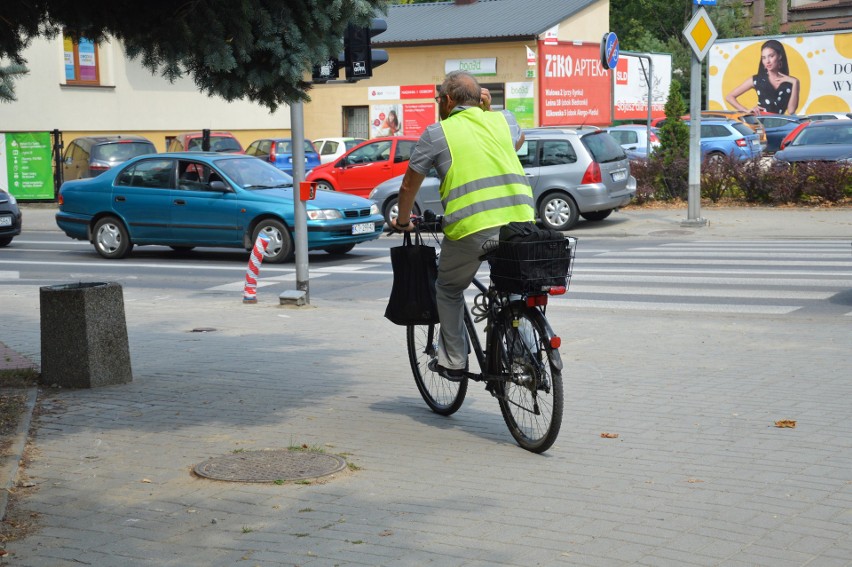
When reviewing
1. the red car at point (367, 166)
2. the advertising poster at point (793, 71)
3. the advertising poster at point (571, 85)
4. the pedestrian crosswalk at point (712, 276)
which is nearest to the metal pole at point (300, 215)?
the pedestrian crosswalk at point (712, 276)

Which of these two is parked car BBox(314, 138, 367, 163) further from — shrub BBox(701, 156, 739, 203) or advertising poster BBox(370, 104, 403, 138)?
shrub BBox(701, 156, 739, 203)

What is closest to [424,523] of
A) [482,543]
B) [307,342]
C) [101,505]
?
[482,543]

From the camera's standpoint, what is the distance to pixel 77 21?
6.37 metres

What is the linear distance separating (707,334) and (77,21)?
19.2 ft

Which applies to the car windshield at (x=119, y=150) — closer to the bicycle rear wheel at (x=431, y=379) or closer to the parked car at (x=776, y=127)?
the parked car at (x=776, y=127)

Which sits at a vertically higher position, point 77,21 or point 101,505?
point 77,21

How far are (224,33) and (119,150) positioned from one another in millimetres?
25641

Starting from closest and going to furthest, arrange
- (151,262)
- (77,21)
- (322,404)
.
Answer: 1. (77,21)
2. (322,404)
3. (151,262)

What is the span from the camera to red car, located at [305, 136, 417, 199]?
23.8m

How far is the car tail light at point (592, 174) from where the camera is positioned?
66.7ft

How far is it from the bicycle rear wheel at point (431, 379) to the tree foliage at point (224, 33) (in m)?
1.69

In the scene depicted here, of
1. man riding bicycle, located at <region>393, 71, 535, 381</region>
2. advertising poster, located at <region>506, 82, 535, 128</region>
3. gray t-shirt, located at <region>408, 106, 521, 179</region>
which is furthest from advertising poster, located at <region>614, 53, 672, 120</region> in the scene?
gray t-shirt, located at <region>408, 106, 521, 179</region>

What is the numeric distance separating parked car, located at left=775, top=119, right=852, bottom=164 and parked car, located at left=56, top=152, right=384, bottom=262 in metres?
12.3

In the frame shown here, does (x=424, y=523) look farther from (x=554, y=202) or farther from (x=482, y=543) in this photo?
(x=554, y=202)
